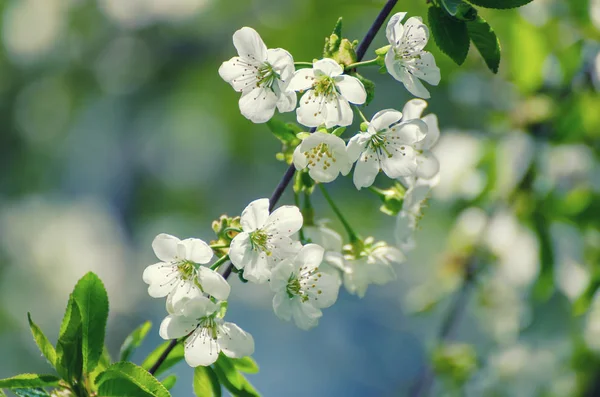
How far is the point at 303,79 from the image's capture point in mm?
827

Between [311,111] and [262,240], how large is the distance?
0.17 meters

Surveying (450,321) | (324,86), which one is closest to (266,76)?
(324,86)

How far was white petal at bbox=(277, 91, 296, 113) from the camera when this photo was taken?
0.88 meters

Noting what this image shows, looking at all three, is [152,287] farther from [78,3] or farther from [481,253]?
[78,3]

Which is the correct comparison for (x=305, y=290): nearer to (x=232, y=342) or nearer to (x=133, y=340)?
(x=232, y=342)

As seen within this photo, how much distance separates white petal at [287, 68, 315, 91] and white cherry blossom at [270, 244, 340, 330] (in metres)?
0.20

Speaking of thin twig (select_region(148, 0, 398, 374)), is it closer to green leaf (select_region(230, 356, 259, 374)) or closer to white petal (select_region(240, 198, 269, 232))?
white petal (select_region(240, 198, 269, 232))

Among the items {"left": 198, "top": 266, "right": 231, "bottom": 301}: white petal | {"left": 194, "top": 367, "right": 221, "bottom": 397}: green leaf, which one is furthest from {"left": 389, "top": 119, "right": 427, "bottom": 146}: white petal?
{"left": 194, "top": 367, "right": 221, "bottom": 397}: green leaf

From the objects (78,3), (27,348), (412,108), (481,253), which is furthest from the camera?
(78,3)

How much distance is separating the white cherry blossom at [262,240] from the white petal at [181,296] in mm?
73

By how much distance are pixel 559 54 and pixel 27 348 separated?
4003 mm

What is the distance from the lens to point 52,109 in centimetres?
511

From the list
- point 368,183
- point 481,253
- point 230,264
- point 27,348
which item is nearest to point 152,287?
point 230,264

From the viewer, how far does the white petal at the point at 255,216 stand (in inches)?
33.3
